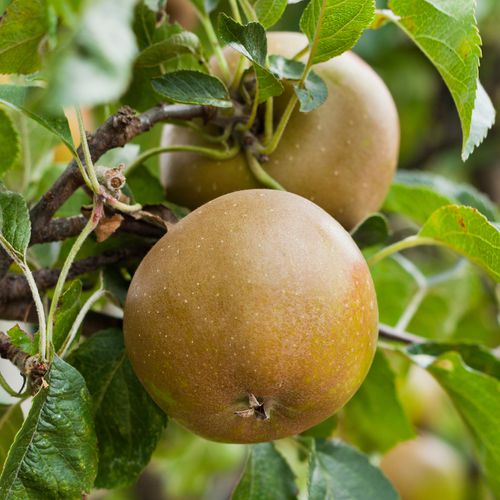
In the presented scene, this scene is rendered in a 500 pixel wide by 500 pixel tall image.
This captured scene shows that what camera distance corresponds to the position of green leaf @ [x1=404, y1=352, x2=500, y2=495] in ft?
2.48

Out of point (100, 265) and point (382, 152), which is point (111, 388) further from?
point (382, 152)

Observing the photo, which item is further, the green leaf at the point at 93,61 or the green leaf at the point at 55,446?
the green leaf at the point at 55,446

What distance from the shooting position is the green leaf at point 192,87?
63cm

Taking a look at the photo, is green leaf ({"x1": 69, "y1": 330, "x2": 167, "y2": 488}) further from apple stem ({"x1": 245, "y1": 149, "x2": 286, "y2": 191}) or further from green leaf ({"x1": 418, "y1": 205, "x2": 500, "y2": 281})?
green leaf ({"x1": 418, "y1": 205, "x2": 500, "y2": 281})

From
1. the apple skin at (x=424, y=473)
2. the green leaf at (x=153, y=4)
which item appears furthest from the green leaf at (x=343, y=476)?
the apple skin at (x=424, y=473)

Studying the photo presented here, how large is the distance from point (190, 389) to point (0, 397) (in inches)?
10.3

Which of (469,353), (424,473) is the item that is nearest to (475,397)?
(469,353)

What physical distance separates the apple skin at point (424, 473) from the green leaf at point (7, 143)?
126 centimetres

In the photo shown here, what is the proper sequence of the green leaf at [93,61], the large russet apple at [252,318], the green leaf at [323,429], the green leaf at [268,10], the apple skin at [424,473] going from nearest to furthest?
the green leaf at [93,61]
the large russet apple at [252,318]
the green leaf at [268,10]
the green leaf at [323,429]
the apple skin at [424,473]

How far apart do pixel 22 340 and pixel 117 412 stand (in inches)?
4.8

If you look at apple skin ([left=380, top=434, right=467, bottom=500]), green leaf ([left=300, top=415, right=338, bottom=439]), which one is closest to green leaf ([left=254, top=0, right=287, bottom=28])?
green leaf ([left=300, top=415, right=338, bottom=439])

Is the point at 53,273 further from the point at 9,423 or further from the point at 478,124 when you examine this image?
the point at 478,124

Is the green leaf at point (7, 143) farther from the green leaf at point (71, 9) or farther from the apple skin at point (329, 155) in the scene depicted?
the green leaf at point (71, 9)

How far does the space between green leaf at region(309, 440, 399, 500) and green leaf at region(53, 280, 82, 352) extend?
284 millimetres
